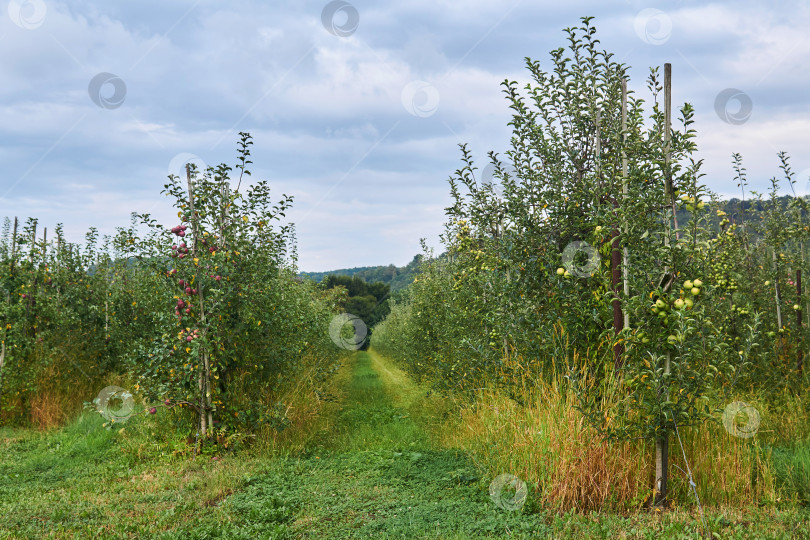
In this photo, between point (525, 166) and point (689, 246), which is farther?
point (525, 166)

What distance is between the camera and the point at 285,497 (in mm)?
5211

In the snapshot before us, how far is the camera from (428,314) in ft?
43.1

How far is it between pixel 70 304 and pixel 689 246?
1163 cm

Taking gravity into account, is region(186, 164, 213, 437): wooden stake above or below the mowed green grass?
above

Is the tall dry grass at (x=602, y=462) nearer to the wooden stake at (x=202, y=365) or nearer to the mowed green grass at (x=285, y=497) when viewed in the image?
the mowed green grass at (x=285, y=497)

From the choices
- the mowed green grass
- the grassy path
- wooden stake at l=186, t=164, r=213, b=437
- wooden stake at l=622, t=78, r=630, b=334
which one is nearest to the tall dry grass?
the mowed green grass

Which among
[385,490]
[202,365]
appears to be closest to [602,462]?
[385,490]

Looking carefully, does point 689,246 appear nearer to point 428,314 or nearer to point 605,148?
point 605,148

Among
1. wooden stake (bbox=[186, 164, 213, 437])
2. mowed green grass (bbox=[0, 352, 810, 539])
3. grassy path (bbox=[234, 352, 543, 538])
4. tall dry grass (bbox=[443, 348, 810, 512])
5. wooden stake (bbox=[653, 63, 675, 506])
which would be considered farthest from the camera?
wooden stake (bbox=[186, 164, 213, 437])

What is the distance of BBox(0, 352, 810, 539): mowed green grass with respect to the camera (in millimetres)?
4180

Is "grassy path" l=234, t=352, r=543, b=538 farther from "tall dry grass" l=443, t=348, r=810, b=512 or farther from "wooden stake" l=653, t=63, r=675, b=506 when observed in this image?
"wooden stake" l=653, t=63, r=675, b=506

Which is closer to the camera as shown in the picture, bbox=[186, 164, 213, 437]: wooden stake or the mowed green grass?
the mowed green grass

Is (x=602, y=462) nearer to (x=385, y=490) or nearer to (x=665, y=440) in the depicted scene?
(x=665, y=440)

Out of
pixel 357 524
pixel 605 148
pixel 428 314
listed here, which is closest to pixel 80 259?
pixel 428 314
